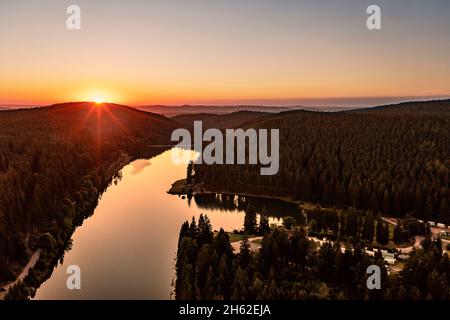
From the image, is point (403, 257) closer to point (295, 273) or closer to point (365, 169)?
point (295, 273)

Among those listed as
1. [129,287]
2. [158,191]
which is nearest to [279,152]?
[158,191]

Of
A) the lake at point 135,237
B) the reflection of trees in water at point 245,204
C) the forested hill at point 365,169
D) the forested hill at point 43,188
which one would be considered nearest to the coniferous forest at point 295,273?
the lake at point 135,237

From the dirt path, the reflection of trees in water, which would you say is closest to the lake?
the reflection of trees in water

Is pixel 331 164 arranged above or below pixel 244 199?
above

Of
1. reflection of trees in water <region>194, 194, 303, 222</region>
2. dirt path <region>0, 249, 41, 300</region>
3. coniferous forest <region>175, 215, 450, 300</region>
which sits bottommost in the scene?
reflection of trees in water <region>194, 194, 303, 222</region>

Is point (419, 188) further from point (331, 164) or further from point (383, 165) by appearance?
point (331, 164)

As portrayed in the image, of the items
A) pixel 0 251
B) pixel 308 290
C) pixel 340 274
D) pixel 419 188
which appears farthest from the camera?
pixel 419 188

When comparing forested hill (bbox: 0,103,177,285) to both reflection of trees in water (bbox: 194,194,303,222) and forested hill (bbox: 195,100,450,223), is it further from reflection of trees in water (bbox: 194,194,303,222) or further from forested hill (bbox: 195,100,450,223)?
forested hill (bbox: 195,100,450,223)
